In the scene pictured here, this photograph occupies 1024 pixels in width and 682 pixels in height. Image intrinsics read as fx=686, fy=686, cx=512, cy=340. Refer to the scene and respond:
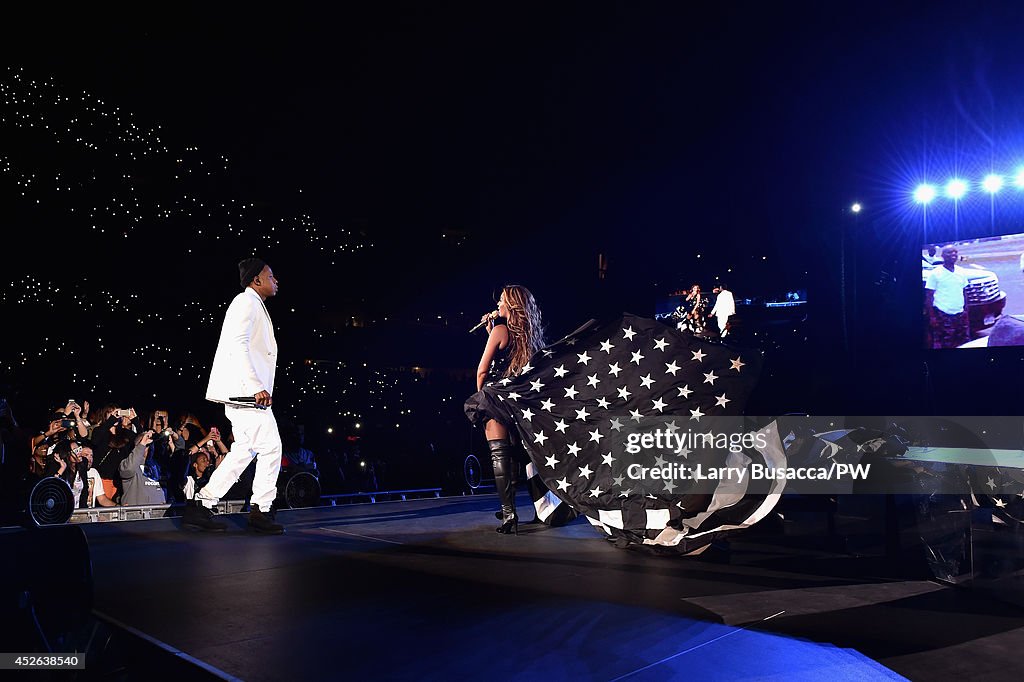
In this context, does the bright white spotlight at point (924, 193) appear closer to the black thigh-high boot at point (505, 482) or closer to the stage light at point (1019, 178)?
the stage light at point (1019, 178)

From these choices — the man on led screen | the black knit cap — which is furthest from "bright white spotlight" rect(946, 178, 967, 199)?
the black knit cap

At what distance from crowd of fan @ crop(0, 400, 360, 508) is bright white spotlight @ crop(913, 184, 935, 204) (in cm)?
1332

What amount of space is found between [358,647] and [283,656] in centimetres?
24

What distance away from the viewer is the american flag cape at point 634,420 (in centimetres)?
418

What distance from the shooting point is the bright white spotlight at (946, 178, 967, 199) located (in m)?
14.1

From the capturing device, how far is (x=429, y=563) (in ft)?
12.5

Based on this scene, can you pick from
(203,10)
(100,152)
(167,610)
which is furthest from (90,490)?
(203,10)

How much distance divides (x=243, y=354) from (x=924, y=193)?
1464 centimetres

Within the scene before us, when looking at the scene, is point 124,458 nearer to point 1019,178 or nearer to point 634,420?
point 634,420

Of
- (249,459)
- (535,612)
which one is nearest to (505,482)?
(249,459)

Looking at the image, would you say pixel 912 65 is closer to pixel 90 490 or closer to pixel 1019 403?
pixel 1019 403

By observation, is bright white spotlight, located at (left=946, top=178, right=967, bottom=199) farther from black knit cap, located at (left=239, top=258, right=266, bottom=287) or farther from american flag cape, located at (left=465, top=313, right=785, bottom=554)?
black knit cap, located at (left=239, top=258, right=266, bottom=287)

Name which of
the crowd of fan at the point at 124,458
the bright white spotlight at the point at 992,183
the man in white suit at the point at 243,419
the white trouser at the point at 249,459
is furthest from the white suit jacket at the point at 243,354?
the bright white spotlight at the point at 992,183

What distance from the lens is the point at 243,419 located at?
16.4 ft
